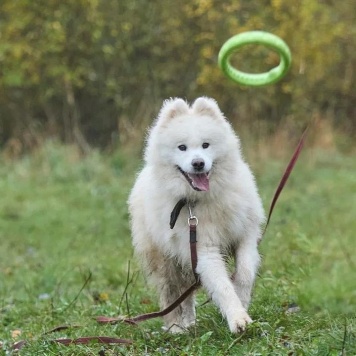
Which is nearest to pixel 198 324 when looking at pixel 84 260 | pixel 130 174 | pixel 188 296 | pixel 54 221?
pixel 188 296

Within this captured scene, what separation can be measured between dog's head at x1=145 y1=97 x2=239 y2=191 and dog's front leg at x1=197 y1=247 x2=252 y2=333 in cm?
43

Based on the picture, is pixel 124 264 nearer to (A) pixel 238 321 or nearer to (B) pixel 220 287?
(B) pixel 220 287

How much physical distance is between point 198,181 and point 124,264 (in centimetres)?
374

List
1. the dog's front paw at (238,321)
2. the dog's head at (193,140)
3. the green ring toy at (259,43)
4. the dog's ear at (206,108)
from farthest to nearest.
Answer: the green ring toy at (259,43), the dog's ear at (206,108), the dog's head at (193,140), the dog's front paw at (238,321)

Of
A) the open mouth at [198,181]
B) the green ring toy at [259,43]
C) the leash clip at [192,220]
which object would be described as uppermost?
the green ring toy at [259,43]

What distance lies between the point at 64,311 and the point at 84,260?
10.0 feet

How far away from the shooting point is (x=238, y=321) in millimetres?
4699

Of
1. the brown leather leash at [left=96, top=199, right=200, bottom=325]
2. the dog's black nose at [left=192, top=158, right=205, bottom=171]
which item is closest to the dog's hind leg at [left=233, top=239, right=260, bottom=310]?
the brown leather leash at [left=96, top=199, right=200, bottom=325]

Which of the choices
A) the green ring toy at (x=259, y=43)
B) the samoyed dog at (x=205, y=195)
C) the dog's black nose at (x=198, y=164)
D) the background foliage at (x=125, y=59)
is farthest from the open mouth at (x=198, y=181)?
the background foliage at (x=125, y=59)

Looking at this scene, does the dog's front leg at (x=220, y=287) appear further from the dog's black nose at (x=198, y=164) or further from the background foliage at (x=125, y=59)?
the background foliage at (x=125, y=59)

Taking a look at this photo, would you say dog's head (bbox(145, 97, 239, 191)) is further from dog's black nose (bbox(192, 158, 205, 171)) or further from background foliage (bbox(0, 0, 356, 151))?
background foliage (bbox(0, 0, 356, 151))

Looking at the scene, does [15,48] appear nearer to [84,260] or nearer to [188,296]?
[84,260]

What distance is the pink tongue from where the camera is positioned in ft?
16.8

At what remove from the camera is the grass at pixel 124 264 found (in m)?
4.85
